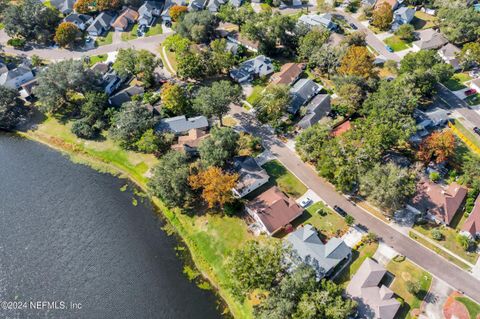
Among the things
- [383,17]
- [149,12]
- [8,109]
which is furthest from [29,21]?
[383,17]

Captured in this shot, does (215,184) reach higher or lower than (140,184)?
higher

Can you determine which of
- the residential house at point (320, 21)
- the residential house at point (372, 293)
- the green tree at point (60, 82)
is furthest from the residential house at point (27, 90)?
the residential house at point (372, 293)

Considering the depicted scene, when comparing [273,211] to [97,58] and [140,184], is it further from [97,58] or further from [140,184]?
[97,58]

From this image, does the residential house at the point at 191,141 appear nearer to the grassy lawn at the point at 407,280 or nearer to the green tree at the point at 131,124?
the green tree at the point at 131,124

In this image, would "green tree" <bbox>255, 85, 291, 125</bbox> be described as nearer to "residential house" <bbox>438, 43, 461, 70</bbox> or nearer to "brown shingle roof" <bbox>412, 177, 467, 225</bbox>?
"brown shingle roof" <bbox>412, 177, 467, 225</bbox>

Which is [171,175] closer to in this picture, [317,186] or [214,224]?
[214,224]

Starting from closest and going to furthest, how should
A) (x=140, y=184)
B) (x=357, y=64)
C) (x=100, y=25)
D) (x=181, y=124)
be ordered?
(x=140, y=184) < (x=181, y=124) < (x=357, y=64) < (x=100, y=25)

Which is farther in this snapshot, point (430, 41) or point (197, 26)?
point (197, 26)

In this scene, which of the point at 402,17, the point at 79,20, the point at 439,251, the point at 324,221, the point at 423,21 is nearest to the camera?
the point at 439,251
